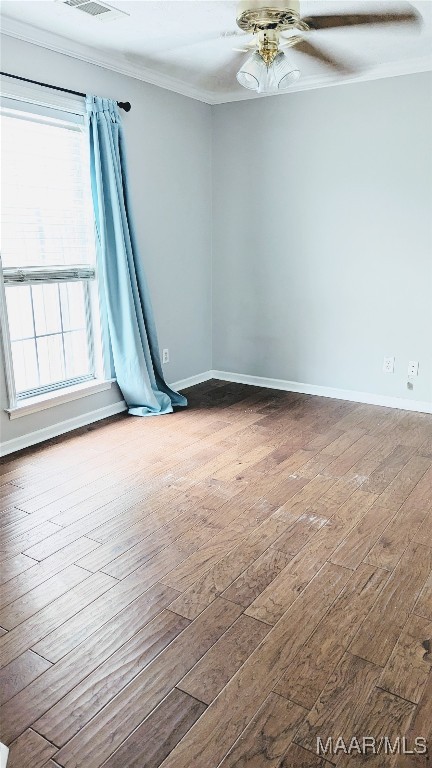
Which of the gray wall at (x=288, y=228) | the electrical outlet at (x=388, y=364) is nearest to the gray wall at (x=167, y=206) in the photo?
the gray wall at (x=288, y=228)

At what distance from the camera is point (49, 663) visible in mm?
1757

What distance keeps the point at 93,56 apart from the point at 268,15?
1.36 m

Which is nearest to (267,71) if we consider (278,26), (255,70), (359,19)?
(255,70)

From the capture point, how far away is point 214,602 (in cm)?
204

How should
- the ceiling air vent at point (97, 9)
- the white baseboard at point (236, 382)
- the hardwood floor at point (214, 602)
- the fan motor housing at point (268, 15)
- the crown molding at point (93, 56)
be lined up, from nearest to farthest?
1. the hardwood floor at point (214, 602)
2. the fan motor housing at point (268, 15)
3. the ceiling air vent at point (97, 9)
4. the crown molding at point (93, 56)
5. the white baseboard at point (236, 382)

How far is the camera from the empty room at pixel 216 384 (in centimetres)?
164

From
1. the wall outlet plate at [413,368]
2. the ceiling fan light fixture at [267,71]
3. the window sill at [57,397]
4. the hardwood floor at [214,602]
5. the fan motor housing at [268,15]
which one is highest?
the fan motor housing at [268,15]

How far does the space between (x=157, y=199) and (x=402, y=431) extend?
254 cm

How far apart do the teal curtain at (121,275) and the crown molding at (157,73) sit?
261mm

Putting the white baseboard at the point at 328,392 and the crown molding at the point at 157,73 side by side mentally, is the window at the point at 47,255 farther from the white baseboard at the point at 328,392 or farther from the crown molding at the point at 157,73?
the white baseboard at the point at 328,392

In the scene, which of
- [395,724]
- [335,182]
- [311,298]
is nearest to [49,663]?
[395,724]

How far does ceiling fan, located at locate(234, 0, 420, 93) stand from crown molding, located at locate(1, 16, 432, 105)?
78cm

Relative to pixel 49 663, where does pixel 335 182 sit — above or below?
above

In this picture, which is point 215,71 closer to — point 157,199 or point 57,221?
point 157,199
